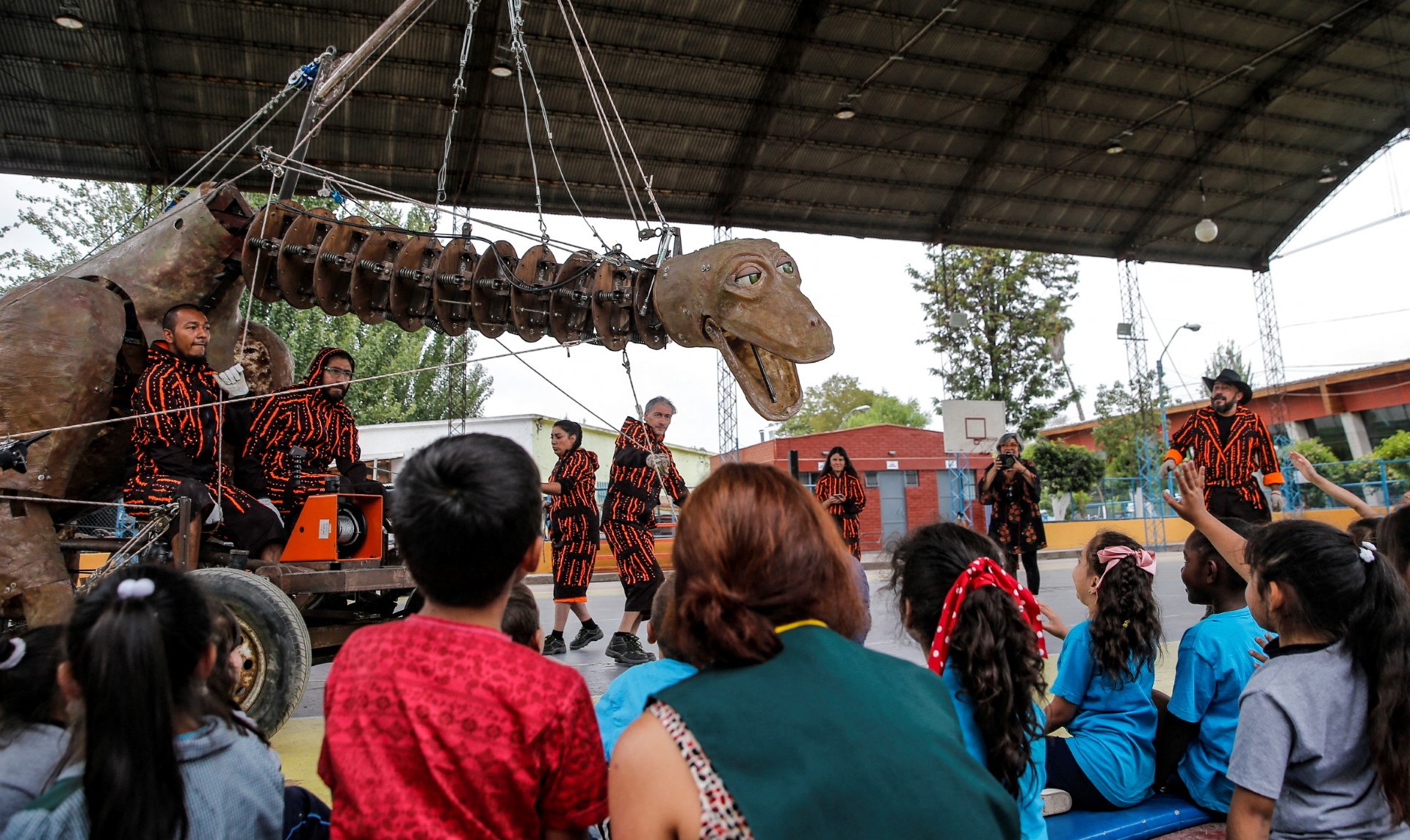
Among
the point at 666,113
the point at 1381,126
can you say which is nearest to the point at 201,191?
the point at 666,113

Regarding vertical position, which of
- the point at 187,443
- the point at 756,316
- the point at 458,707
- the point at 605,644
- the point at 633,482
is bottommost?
the point at 605,644

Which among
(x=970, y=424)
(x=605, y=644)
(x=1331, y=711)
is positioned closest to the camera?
(x=1331, y=711)

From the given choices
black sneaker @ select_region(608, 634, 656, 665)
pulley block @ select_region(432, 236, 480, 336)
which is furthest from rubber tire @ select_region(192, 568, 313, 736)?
black sneaker @ select_region(608, 634, 656, 665)

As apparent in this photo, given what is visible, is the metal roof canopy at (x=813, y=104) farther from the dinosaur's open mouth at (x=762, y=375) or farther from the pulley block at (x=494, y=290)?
the dinosaur's open mouth at (x=762, y=375)

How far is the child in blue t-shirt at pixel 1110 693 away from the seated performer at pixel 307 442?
361 centimetres

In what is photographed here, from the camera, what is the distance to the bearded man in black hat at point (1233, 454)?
6324 mm

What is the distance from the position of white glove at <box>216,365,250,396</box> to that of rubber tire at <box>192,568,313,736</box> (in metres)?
1.26

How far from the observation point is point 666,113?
1162 centimetres

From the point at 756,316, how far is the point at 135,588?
9.39ft

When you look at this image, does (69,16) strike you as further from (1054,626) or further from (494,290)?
(1054,626)

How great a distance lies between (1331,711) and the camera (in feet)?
6.83

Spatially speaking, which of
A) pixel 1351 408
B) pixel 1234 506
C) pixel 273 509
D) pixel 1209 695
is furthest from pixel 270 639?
pixel 1351 408

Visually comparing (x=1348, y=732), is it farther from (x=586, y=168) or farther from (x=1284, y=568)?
(x=586, y=168)

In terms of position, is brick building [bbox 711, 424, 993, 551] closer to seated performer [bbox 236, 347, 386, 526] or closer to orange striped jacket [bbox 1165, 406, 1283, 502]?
orange striped jacket [bbox 1165, 406, 1283, 502]
